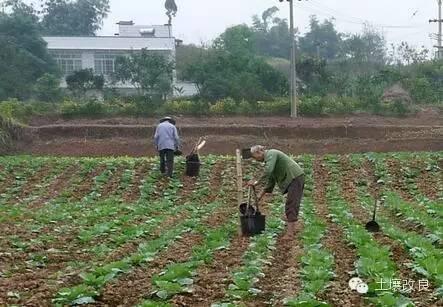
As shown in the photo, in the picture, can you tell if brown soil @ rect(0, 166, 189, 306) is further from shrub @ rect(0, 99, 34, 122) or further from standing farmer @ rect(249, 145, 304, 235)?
shrub @ rect(0, 99, 34, 122)

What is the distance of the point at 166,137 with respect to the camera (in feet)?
68.4

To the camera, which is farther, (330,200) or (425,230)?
(330,200)

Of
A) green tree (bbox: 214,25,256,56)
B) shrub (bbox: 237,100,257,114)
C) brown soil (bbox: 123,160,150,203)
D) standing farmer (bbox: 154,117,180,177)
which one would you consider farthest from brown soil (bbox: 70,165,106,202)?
green tree (bbox: 214,25,256,56)

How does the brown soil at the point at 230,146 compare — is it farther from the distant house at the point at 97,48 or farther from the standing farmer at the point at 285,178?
the distant house at the point at 97,48

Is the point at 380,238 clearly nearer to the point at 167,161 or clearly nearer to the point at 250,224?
the point at 250,224

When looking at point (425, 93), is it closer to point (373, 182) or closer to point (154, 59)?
point (154, 59)

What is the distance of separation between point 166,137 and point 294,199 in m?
8.59

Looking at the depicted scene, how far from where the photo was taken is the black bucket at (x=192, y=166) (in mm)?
21891

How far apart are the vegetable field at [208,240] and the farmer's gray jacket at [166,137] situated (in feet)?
3.64

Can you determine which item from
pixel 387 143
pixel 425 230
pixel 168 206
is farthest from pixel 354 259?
pixel 387 143

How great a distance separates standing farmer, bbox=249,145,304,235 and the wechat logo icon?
14.7ft

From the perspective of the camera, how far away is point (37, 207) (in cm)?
1766

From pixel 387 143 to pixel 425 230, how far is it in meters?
19.3

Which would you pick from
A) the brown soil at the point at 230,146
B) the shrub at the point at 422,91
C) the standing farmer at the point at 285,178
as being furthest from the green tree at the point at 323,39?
the standing farmer at the point at 285,178
